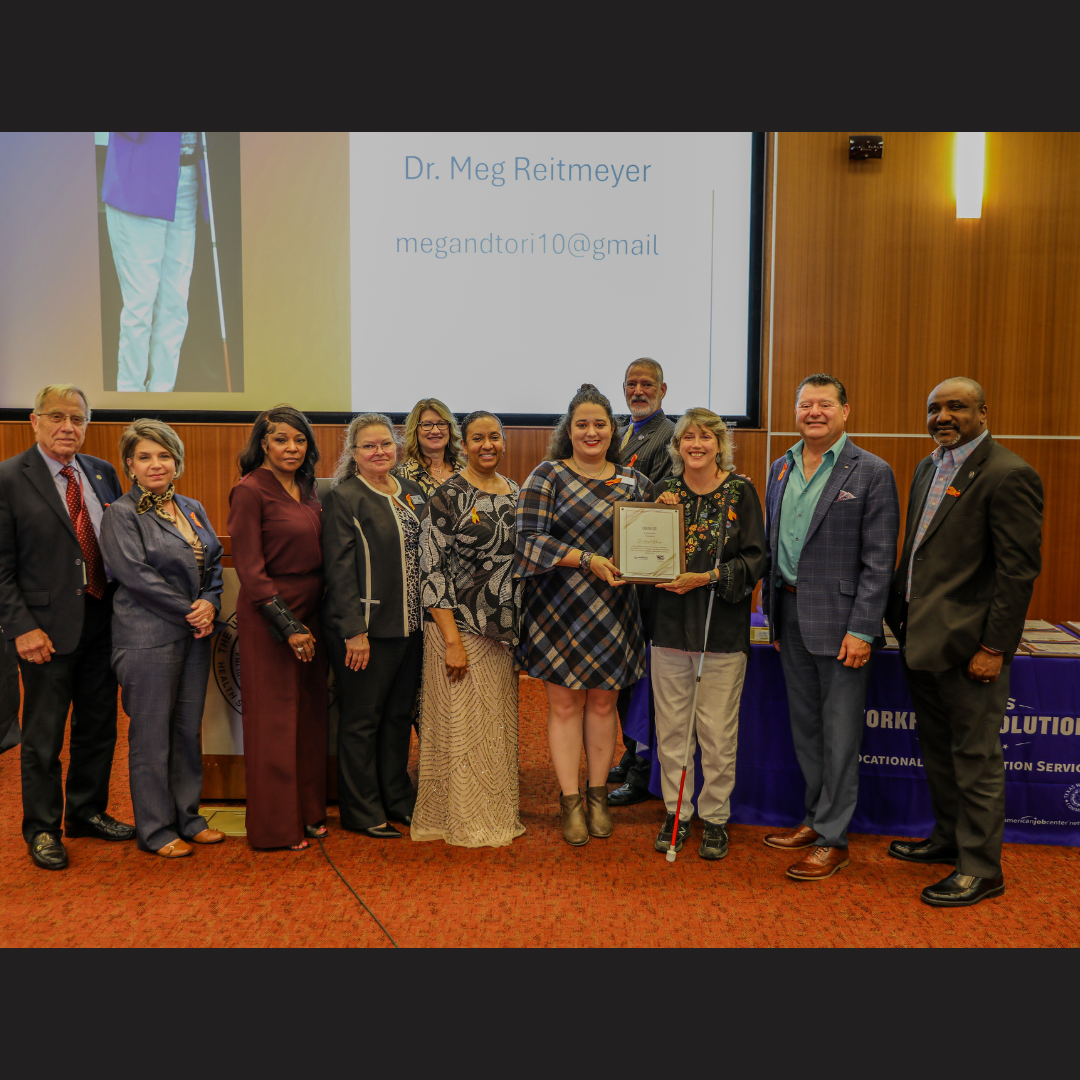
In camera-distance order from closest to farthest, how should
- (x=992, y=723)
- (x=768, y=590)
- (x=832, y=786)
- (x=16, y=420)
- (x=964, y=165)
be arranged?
(x=992, y=723) → (x=832, y=786) → (x=768, y=590) → (x=964, y=165) → (x=16, y=420)

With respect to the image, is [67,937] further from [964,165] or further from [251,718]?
[964,165]

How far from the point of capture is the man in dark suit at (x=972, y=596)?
2.53 metres

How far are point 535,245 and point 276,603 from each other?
334 centimetres

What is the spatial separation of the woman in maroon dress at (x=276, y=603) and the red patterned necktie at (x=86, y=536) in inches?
21.6

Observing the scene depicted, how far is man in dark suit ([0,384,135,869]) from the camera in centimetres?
283

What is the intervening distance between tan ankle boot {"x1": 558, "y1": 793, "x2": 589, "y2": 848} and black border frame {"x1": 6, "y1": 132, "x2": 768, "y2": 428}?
111 inches

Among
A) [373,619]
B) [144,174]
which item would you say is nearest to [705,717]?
[373,619]

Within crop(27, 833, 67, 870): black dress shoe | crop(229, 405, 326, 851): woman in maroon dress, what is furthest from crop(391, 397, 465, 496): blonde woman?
crop(27, 833, 67, 870): black dress shoe

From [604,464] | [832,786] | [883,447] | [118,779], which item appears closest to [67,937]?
[118,779]

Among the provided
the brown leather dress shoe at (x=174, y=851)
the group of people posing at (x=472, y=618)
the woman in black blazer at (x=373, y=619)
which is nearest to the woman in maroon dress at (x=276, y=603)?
the group of people posing at (x=472, y=618)

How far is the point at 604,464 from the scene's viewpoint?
3.01m

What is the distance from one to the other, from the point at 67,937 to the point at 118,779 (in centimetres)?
142

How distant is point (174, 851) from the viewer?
294 cm

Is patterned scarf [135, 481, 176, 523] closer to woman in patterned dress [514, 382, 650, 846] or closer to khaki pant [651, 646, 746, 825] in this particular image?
woman in patterned dress [514, 382, 650, 846]
